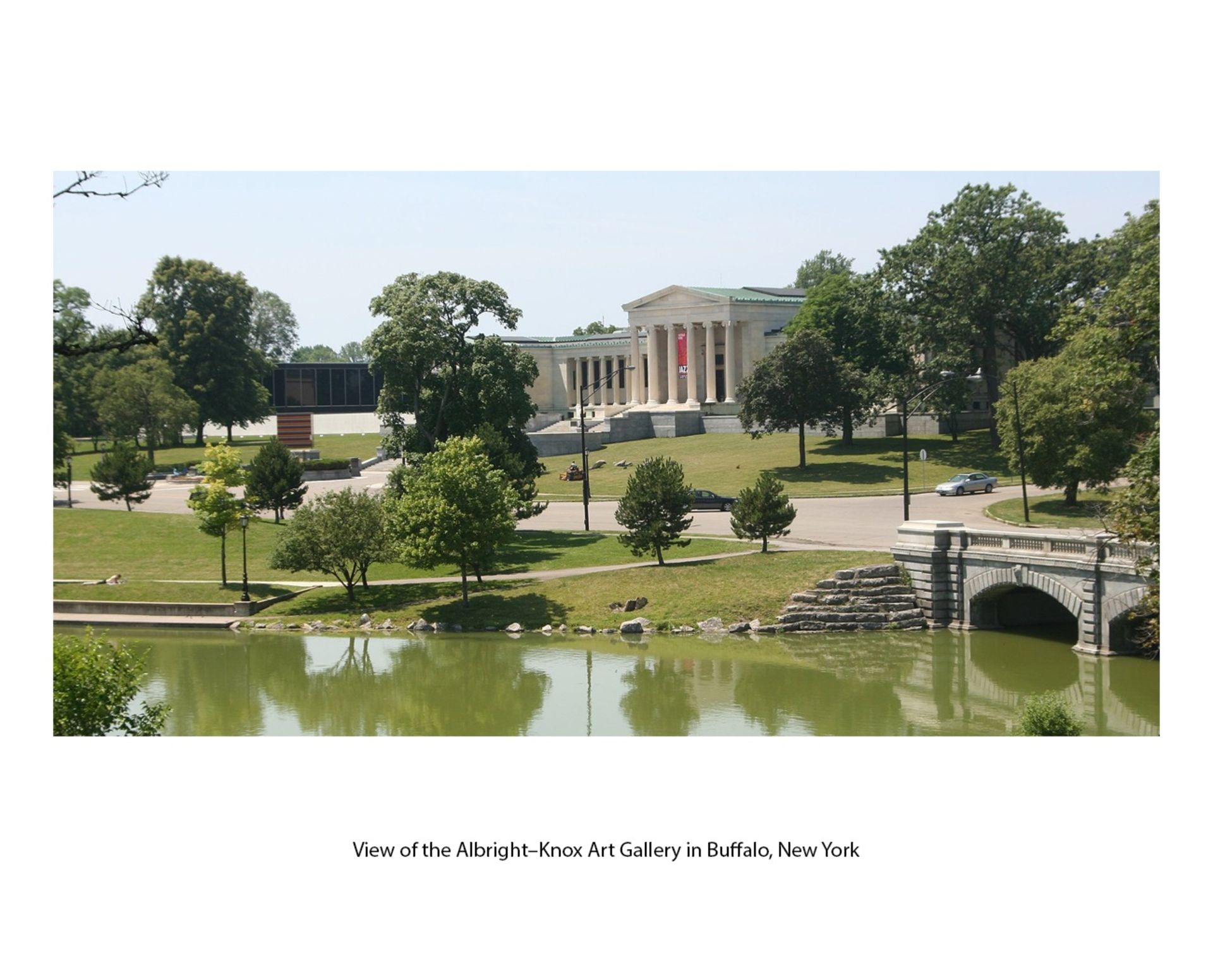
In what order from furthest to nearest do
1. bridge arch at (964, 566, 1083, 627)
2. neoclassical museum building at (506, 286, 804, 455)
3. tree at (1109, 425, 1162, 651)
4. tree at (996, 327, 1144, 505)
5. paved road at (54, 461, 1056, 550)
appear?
neoclassical museum building at (506, 286, 804, 455) < tree at (996, 327, 1144, 505) < paved road at (54, 461, 1056, 550) < bridge arch at (964, 566, 1083, 627) < tree at (1109, 425, 1162, 651)

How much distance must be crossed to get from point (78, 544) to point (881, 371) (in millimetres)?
44918

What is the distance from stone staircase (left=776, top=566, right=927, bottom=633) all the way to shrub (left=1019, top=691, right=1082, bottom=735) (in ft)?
51.5

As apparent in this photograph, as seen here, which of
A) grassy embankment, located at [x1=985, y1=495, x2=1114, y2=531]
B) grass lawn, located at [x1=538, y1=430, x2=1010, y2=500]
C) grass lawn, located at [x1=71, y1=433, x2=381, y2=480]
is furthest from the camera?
grass lawn, located at [x1=71, y1=433, x2=381, y2=480]

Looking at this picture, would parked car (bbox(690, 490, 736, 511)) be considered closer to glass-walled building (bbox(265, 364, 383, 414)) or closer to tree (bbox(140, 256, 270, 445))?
tree (bbox(140, 256, 270, 445))

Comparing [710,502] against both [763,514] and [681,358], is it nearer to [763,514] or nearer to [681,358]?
[763,514]

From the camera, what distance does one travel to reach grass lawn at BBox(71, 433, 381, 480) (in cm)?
8469

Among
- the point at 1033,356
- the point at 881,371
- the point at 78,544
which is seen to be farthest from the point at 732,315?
the point at 78,544

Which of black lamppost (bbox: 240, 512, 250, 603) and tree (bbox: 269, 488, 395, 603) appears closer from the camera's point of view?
tree (bbox: 269, 488, 395, 603)

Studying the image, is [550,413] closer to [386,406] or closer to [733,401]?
[733,401]

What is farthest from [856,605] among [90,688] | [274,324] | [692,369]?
[274,324]

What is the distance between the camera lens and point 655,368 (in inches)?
4242

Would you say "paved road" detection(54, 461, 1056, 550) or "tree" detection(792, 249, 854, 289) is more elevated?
"tree" detection(792, 249, 854, 289)

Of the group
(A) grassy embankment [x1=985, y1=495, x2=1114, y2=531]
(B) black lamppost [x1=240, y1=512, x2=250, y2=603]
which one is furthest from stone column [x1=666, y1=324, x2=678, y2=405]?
(B) black lamppost [x1=240, y1=512, x2=250, y2=603]

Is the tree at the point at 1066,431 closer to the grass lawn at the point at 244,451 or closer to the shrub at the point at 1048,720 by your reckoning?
the shrub at the point at 1048,720
